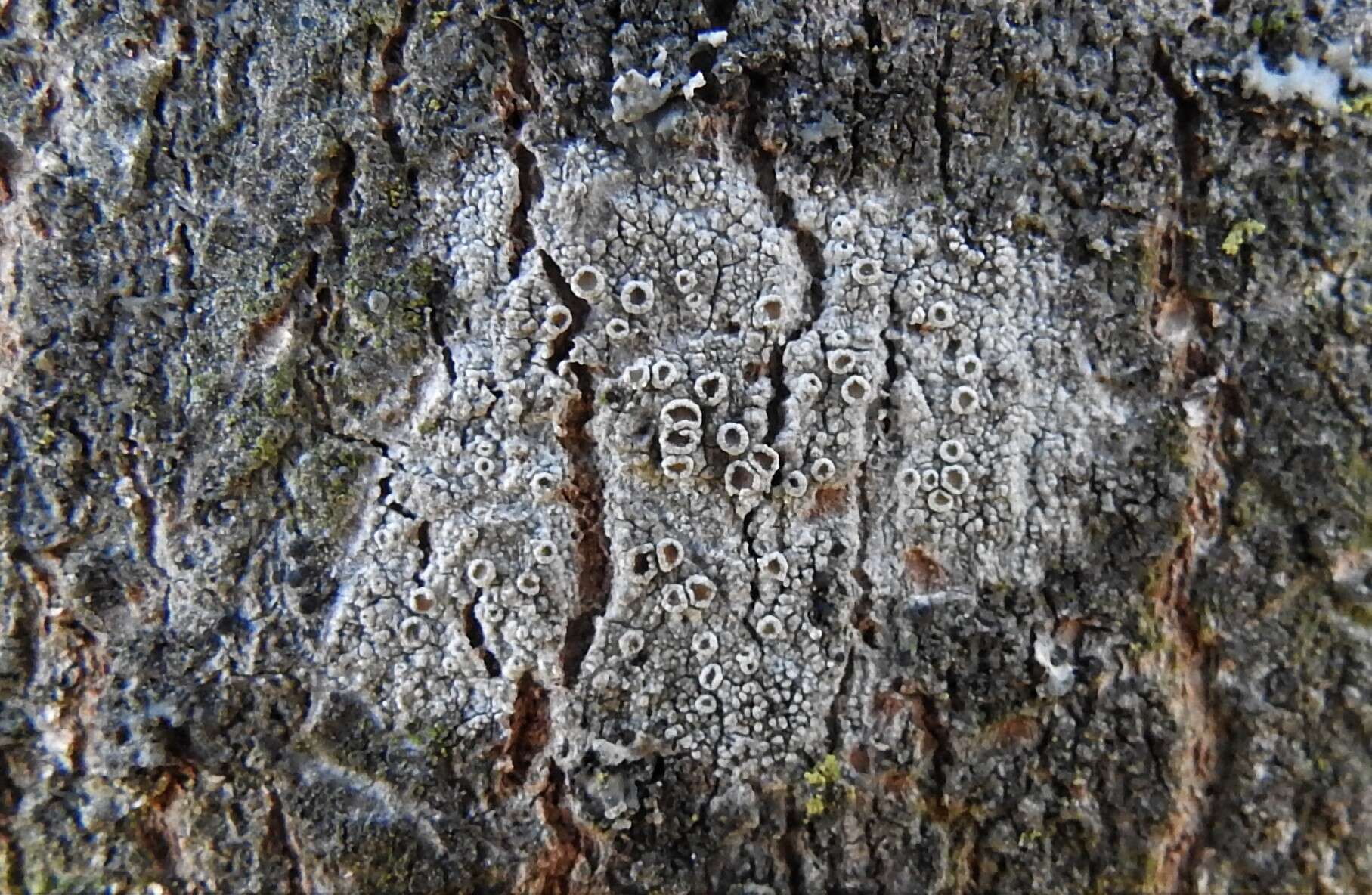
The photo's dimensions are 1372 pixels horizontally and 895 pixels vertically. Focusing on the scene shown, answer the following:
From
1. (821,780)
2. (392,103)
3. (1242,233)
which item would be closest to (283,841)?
(821,780)

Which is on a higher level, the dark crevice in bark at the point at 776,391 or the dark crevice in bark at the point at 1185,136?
the dark crevice in bark at the point at 1185,136

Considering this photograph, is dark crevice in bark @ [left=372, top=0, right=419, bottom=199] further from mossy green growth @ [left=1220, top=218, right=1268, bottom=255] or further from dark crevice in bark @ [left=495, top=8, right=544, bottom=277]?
mossy green growth @ [left=1220, top=218, right=1268, bottom=255]

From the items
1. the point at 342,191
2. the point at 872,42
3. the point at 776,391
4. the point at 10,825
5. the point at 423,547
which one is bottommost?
the point at 10,825

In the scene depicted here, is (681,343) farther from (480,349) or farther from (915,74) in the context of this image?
(915,74)

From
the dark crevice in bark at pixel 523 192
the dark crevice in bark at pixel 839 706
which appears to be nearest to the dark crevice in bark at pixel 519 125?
the dark crevice in bark at pixel 523 192

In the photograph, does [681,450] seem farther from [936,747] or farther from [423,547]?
[936,747]

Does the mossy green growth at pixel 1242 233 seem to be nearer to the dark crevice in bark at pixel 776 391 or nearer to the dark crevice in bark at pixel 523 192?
the dark crevice in bark at pixel 776 391

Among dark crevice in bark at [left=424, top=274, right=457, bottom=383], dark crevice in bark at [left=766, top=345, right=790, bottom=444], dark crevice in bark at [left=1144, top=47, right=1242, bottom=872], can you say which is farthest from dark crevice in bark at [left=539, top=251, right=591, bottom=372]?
dark crevice in bark at [left=1144, top=47, right=1242, bottom=872]
